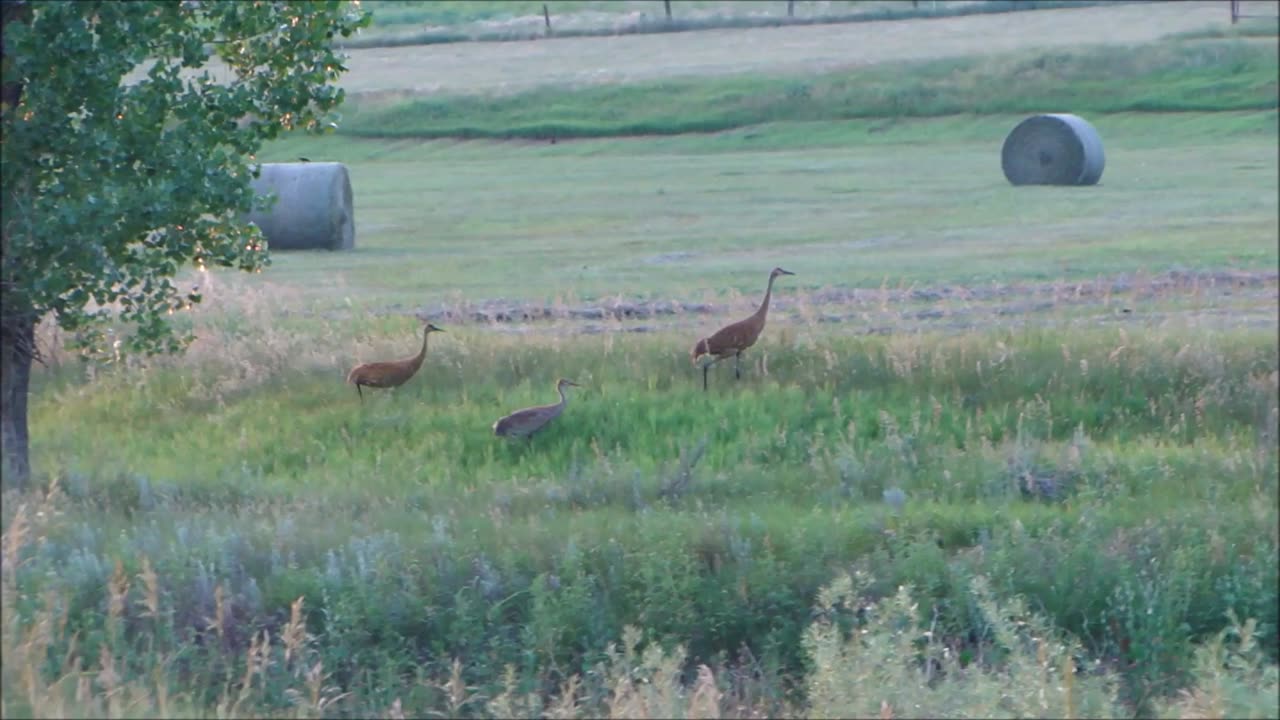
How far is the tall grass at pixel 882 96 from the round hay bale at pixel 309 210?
2168 cm

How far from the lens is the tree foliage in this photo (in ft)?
31.1

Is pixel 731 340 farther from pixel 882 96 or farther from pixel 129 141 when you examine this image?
pixel 882 96

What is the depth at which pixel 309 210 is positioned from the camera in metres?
23.4

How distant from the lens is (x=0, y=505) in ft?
25.9

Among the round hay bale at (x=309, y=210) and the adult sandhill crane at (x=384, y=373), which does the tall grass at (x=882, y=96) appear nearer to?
the round hay bale at (x=309, y=210)

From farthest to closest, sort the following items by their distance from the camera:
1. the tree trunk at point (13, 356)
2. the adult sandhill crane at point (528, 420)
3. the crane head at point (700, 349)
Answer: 1. the crane head at point (700, 349)
2. the adult sandhill crane at point (528, 420)
3. the tree trunk at point (13, 356)

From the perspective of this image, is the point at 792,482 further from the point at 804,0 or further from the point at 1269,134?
the point at 804,0

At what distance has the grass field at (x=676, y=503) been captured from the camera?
793cm

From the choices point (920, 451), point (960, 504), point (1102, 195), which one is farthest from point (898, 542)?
point (1102, 195)

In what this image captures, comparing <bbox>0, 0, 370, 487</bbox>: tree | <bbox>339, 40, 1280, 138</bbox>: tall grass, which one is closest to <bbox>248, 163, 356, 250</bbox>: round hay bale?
<bbox>0, 0, 370, 487</bbox>: tree

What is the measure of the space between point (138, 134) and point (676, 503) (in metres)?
4.10

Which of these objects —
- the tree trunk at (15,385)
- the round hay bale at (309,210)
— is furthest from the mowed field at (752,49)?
the tree trunk at (15,385)

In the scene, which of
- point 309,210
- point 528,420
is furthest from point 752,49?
point 528,420

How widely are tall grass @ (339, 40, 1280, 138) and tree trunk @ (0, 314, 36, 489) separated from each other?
35141 mm
